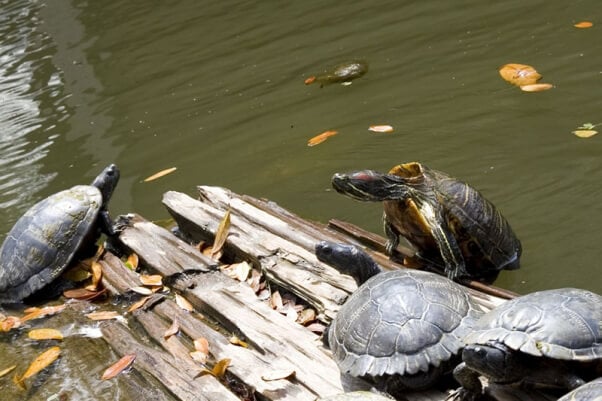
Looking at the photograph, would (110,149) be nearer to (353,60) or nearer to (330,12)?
(353,60)

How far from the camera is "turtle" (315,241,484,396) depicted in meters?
3.32

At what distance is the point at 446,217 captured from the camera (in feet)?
14.8

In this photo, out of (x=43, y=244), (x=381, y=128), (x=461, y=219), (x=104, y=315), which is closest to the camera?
(x=461, y=219)

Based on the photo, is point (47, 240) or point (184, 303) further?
point (47, 240)

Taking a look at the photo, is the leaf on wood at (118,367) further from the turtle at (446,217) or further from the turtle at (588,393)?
the turtle at (588,393)

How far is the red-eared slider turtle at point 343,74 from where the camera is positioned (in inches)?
342

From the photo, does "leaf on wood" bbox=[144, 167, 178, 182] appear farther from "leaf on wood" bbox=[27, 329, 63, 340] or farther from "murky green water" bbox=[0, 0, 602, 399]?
"leaf on wood" bbox=[27, 329, 63, 340]

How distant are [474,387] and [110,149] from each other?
6.49m

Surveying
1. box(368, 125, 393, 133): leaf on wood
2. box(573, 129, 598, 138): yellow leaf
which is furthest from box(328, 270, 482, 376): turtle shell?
box(368, 125, 393, 133): leaf on wood

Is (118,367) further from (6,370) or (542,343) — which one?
(542,343)

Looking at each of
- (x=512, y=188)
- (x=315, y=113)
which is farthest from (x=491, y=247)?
(x=315, y=113)

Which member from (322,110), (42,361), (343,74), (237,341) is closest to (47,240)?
(42,361)

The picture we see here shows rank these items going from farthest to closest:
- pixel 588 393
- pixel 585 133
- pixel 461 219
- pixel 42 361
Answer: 1. pixel 585 133
2. pixel 42 361
3. pixel 461 219
4. pixel 588 393

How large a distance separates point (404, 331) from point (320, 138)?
4.38 m
